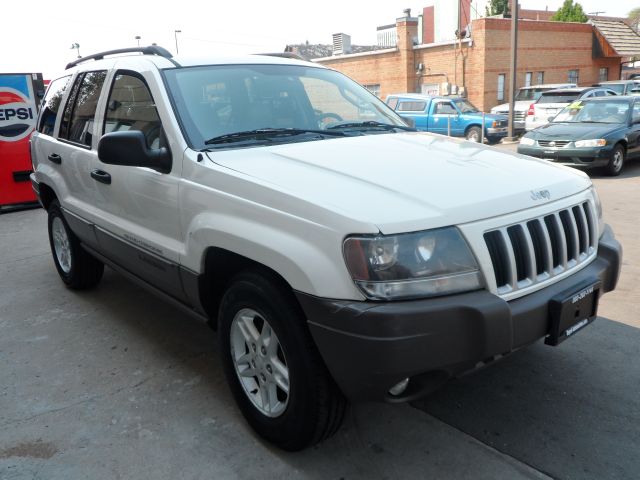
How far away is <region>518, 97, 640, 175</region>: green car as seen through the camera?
10578 millimetres

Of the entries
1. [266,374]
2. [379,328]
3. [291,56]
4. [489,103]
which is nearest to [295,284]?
[379,328]

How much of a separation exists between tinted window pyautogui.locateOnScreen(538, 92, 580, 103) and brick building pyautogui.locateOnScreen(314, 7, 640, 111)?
9.49 meters

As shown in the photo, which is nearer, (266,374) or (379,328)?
(379,328)

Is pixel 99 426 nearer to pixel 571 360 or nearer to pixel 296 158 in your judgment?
pixel 296 158

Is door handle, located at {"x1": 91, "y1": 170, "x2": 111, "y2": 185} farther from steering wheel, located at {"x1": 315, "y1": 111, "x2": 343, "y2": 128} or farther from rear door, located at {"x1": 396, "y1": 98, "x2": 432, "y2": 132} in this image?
rear door, located at {"x1": 396, "y1": 98, "x2": 432, "y2": 132}

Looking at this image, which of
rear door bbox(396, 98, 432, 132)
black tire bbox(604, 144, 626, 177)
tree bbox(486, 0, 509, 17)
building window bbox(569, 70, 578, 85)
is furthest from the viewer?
tree bbox(486, 0, 509, 17)

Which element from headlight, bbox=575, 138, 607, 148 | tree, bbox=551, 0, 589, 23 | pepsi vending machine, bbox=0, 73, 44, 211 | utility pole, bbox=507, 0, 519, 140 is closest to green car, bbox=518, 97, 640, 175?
headlight, bbox=575, 138, 607, 148

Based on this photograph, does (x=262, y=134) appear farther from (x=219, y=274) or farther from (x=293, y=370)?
(x=293, y=370)

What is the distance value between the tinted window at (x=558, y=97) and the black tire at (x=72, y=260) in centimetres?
1632

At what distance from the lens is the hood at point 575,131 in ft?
35.4

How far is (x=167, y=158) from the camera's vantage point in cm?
312

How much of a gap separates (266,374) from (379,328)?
2.74 feet

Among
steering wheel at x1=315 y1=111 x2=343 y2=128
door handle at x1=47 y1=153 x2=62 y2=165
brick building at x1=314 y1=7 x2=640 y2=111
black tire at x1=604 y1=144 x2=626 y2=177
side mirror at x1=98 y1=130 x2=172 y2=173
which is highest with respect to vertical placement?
brick building at x1=314 y1=7 x2=640 y2=111

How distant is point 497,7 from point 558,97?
30205 mm
